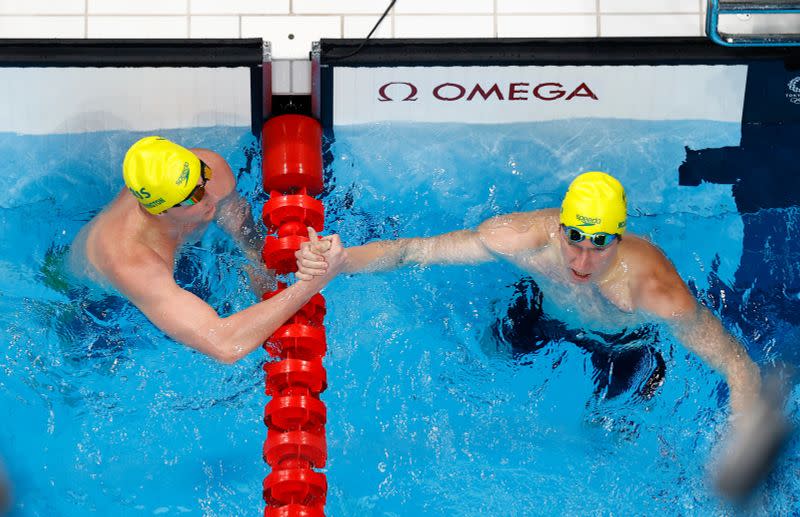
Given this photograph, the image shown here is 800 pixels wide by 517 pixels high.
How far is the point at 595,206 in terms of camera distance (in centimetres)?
424

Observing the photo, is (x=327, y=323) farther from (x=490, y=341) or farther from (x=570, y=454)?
(x=570, y=454)

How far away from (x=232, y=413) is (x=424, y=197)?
4.80ft

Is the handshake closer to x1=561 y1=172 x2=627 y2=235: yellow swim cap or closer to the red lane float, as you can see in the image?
the red lane float

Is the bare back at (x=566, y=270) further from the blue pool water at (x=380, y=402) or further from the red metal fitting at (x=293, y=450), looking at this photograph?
the red metal fitting at (x=293, y=450)

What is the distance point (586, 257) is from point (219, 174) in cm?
170

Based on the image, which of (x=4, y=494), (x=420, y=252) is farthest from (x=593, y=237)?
(x=4, y=494)

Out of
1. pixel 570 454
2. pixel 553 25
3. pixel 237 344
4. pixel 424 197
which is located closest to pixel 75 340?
pixel 237 344

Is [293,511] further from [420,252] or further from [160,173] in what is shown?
[160,173]

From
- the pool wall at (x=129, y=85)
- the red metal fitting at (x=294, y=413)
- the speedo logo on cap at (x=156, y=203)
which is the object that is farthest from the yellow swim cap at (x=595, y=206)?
the pool wall at (x=129, y=85)

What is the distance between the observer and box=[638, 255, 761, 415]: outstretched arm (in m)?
4.46

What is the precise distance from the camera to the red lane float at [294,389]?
13.2 feet

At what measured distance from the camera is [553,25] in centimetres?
573

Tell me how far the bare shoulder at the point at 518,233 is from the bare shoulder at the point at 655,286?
0.33 metres

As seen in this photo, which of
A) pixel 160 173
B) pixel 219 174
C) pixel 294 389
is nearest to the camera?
pixel 294 389
